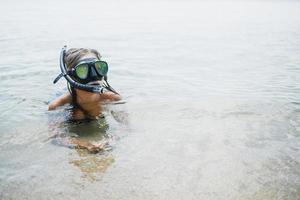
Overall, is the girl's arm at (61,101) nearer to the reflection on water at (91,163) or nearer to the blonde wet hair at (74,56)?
the blonde wet hair at (74,56)

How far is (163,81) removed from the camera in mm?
6426

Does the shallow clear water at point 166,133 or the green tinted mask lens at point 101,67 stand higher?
the green tinted mask lens at point 101,67

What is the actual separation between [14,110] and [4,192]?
7.95 ft

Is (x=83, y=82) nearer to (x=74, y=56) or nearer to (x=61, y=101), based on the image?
(x=74, y=56)

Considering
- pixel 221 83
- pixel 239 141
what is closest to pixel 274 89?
pixel 221 83

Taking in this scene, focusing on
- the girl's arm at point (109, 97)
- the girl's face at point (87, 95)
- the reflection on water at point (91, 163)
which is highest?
the girl's face at point (87, 95)

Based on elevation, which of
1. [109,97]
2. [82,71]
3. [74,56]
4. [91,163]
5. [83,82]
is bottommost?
[109,97]

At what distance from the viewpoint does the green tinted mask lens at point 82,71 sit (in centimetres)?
374

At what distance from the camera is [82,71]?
376cm

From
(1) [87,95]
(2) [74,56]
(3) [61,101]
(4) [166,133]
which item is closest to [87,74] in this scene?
(2) [74,56]

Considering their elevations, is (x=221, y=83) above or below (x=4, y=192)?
below

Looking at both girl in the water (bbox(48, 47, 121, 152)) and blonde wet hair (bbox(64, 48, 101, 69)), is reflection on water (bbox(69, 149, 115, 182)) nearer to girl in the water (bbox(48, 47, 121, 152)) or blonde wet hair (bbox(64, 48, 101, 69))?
girl in the water (bbox(48, 47, 121, 152))

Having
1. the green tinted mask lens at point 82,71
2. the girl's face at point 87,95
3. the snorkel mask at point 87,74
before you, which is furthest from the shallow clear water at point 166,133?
the green tinted mask lens at point 82,71

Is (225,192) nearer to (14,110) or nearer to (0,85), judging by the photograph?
(14,110)
